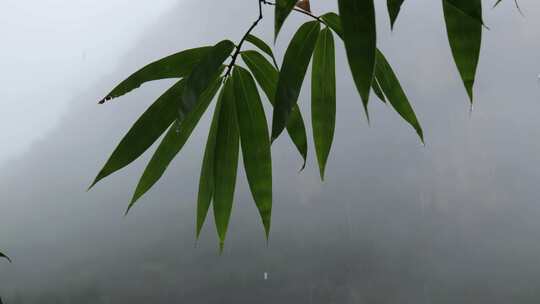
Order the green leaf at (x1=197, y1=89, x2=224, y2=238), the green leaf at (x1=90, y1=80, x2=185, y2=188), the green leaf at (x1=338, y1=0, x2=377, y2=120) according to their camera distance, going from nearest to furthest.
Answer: the green leaf at (x1=338, y1=0, x2=377, y2=120)
the green leaf at (x1=90, y1=80, x2=185, y2=188)
the green leaf at (x1=197, y1=89, x2=224, y2=238)

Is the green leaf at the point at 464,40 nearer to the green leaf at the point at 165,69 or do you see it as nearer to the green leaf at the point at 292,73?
the green leaf at the point at 292,73

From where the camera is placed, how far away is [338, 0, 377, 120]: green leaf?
13.7 inches

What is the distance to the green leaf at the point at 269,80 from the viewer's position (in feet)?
1.97

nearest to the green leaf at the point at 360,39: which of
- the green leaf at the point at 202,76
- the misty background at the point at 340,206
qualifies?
the green leaf at the point at 202,76

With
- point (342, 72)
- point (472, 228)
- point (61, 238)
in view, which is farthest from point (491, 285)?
point (61, 238)

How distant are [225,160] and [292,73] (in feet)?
0.62

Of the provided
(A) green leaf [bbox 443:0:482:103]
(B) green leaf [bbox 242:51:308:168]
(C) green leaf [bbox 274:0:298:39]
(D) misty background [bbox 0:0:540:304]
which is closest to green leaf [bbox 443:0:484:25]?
(A) green leaf [bbox 443:0:482:103]

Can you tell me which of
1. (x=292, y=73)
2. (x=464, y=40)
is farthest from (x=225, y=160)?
(x=464, y=40)

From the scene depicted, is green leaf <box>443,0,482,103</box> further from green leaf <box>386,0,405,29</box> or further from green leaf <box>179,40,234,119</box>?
green leaf <box>179,40,234,119</box>

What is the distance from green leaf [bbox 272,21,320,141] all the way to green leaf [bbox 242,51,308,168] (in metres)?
0.08

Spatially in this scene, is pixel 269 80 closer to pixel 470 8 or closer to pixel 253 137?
pixel 253 137

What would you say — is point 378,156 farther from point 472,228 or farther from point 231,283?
point 231,283

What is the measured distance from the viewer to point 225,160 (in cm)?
62

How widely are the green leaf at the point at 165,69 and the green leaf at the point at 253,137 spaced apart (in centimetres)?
6
